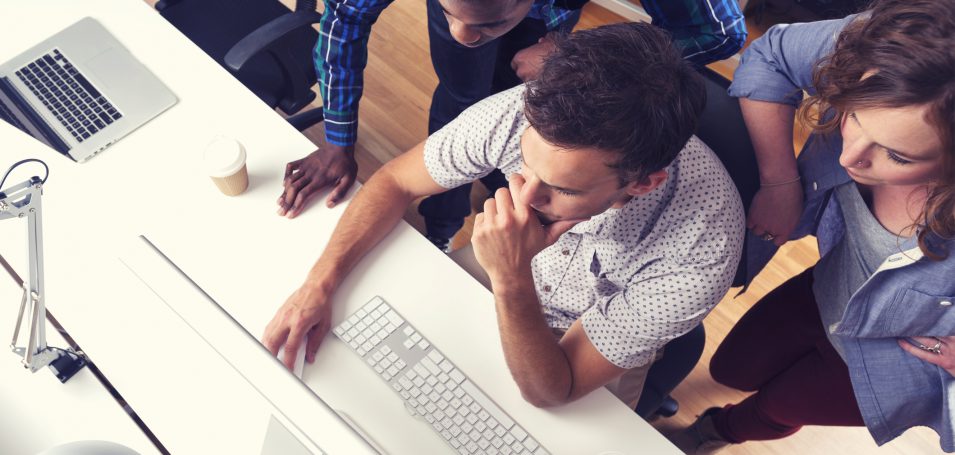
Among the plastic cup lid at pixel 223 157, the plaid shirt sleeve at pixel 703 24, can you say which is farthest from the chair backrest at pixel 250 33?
the plaid shirt sleeve at pixel 703 24

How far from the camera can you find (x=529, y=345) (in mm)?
1119

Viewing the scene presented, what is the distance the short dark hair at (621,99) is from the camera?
3.18 ft

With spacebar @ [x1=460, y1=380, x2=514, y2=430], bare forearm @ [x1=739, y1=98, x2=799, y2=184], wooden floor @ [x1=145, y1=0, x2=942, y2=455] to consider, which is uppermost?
bare forearm @ [x1=739, y1=98, x2=799, y2=184]

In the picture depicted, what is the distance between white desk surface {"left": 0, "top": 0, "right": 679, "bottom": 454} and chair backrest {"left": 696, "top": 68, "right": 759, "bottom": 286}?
496 mm

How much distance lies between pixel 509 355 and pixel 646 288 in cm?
27

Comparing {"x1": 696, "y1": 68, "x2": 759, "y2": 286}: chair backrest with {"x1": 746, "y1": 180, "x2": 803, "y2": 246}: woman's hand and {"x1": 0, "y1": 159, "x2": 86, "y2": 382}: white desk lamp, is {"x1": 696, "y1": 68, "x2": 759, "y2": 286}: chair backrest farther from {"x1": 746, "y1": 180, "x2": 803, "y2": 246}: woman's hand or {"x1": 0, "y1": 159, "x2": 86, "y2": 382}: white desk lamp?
{"x1": 0, "y1": 159, "x2": 86, "y2": 382}: white desk lamp

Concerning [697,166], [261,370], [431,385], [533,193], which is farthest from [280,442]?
[697,166]

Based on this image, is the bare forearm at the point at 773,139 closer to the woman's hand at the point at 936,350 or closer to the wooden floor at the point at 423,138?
the woman's hand at the point at 936,350

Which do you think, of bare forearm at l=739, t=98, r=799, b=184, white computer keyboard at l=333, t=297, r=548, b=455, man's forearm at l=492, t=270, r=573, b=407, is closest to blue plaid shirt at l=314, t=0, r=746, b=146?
bare forearm at l=739, t=98, r=799, b=184

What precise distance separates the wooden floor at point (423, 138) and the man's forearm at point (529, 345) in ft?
3.22

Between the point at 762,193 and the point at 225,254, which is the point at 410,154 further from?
the point at 762,193

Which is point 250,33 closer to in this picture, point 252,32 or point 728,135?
point 252,32

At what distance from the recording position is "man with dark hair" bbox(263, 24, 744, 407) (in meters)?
0.99

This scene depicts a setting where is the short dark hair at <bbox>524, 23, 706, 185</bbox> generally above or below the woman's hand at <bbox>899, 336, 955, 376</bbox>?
above
